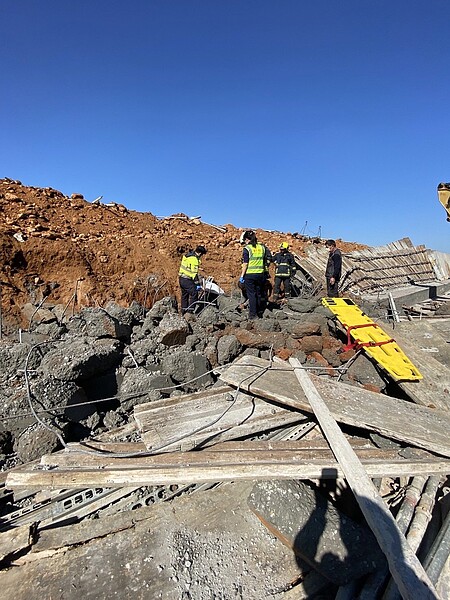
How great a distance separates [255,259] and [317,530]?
4687mm

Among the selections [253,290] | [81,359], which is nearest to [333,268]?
[253,290]

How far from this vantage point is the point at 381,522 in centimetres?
216

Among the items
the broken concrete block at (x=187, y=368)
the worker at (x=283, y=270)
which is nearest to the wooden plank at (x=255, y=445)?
the broken concrete block at (x=187, y=368)

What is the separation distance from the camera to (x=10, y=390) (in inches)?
166

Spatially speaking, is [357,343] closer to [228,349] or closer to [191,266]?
[228,349]

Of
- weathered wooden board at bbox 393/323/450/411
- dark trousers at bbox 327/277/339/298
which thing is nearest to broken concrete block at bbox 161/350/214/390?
weathered wooden board at bbox 393/323/450/411

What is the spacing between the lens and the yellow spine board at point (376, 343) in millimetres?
4336

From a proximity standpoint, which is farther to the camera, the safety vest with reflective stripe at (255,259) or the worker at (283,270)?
the worker at (283,270)

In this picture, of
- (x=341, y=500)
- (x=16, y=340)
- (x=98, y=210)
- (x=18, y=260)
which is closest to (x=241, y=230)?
(x=98, y=210)

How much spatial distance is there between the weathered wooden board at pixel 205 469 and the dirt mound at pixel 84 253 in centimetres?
399

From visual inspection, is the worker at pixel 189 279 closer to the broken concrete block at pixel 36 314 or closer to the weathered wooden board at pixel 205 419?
the broken concrete block at pixel 36 314

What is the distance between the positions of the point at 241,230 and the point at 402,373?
1142cm

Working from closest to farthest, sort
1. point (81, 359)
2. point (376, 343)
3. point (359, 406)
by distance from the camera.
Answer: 1. point (359, 406)
2. point (81, 359)
3. point (376, 343)

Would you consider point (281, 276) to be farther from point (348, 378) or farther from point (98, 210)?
point (98, 210)
